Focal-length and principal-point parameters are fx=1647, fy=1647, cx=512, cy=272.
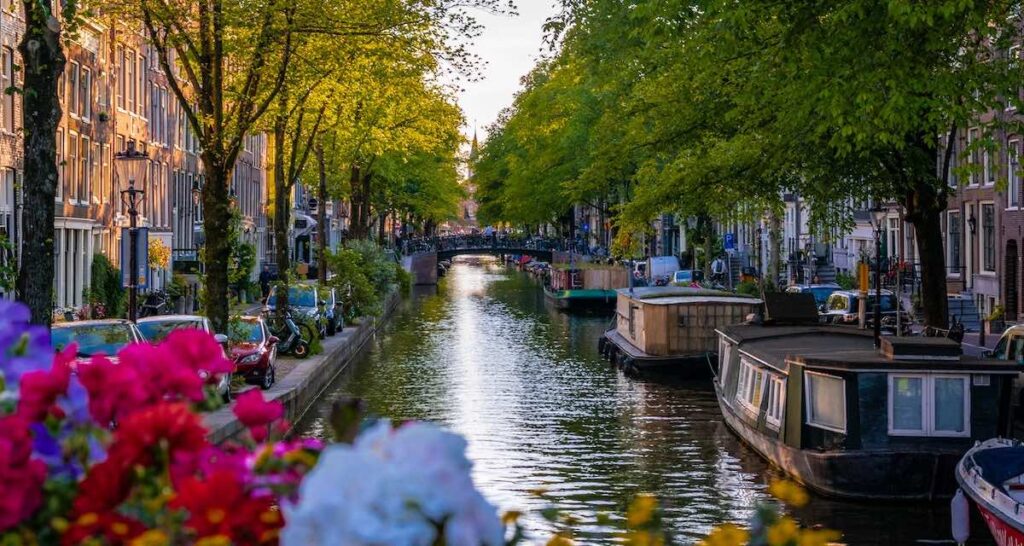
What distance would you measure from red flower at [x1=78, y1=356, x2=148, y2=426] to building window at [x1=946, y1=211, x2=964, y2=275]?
49614mm

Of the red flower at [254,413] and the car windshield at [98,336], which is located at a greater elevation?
the red flower at [254,413]

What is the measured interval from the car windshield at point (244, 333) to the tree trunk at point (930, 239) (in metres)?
11.7

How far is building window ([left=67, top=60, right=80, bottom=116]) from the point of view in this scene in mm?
44062

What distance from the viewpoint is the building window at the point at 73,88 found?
4406 cm

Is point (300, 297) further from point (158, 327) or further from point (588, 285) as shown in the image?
point (588, 285)

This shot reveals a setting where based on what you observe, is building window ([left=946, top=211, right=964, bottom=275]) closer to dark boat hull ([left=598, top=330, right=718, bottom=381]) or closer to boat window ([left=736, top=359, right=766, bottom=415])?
dark boat hull ([left=598, top=330, right=718, bottom=381])

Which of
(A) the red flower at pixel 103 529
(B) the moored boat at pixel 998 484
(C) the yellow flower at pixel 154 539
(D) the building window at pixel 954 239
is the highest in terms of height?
(D) the building window at pixel 954 239

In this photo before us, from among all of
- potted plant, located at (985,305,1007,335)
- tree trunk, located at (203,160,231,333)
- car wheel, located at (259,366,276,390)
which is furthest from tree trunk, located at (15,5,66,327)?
potted plant, located at (985,305,1007,335)

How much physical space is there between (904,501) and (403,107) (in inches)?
1252

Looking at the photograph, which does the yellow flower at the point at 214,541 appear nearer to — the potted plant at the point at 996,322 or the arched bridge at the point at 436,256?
the potted plant at the point at 996,322

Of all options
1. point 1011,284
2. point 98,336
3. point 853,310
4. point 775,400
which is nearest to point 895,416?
point 775,400

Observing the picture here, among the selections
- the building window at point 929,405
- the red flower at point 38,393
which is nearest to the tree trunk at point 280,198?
the building window at point 929,405

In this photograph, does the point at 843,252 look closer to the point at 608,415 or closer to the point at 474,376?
the point at 474,376

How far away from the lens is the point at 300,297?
4341cm
